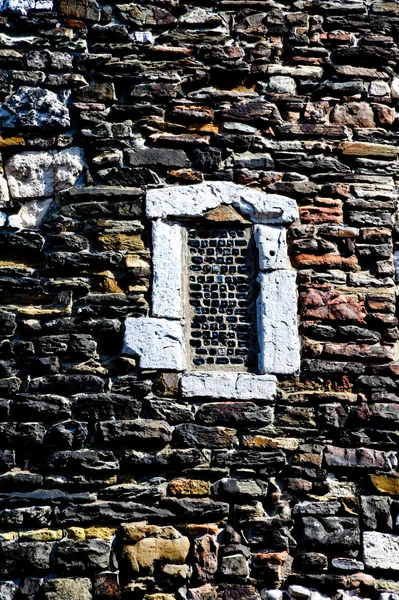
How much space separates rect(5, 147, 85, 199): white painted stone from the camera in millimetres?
4417

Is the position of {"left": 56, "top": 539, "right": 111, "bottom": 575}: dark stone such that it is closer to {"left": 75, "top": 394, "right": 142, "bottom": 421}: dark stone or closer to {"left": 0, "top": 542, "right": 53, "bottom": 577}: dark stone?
{"left": 0, "top": 542, "right": 53, "bottom": 577}: dark stone

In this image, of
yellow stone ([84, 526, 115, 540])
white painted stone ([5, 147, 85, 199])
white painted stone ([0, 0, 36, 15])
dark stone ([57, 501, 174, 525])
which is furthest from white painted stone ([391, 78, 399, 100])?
yellow stone ([84, 526, 115, 540])

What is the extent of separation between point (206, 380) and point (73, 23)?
2.18 meters

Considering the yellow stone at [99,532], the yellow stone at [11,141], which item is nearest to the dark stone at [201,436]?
the yellow stone at [99,532]

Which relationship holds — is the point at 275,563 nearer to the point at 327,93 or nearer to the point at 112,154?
the point at 112,154

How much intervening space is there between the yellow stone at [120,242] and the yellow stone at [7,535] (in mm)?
1486

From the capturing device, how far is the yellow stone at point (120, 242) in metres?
4.33

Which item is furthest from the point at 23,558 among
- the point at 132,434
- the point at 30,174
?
the point at 30,174

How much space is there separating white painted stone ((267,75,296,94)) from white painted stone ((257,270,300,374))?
3.59 ft

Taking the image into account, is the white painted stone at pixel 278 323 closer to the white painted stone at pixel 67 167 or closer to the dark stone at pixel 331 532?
the dark stone at pixel 331 532

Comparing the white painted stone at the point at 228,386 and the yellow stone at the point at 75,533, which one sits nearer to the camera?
the yellow stone at the point at 75,533

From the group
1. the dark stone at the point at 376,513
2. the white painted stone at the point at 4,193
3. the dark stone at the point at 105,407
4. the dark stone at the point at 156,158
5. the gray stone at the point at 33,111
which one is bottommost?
the dark stone at the point at 376,513

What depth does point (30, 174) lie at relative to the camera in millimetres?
4438

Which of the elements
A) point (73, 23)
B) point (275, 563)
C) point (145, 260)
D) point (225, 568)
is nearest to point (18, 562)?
point (225, 568)
